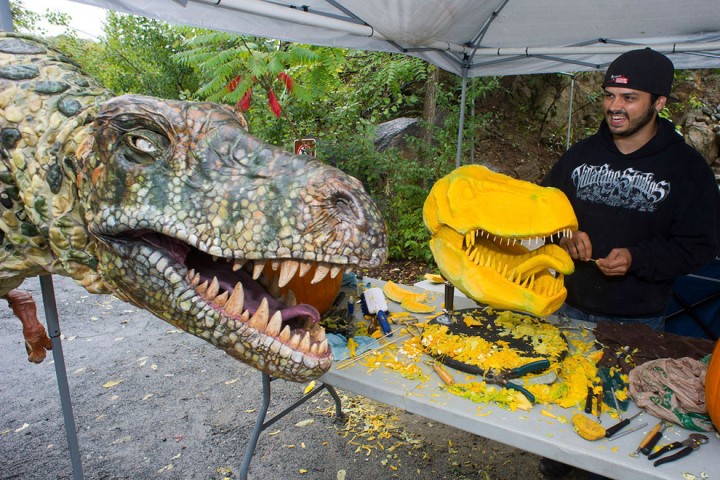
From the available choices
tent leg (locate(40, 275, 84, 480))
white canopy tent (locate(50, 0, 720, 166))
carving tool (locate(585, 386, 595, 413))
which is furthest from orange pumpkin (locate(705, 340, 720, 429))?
tent leg (locate(40, 275, 84, 480))

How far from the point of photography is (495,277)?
196 centimetres

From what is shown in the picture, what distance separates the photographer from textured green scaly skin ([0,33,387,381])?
119 centimetres

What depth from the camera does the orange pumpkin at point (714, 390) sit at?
1442 mm

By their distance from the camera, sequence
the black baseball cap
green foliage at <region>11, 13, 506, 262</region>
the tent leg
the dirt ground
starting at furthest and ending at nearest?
green foliage at <region>11, 13, 506, 262</region>, the dirt ground, the black baseball cap, the tent leg

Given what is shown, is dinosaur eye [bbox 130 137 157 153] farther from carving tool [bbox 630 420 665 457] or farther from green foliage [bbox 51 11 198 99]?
green foliage [bbox 51 11 198 99]

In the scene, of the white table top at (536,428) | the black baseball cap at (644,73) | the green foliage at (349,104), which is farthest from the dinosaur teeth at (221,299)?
the green foliage at (349,104)

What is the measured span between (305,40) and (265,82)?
349cm

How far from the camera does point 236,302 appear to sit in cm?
129

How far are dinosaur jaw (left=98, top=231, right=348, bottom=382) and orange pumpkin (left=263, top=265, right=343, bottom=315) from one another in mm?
494

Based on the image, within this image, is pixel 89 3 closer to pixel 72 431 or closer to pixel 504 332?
pixel 72 431

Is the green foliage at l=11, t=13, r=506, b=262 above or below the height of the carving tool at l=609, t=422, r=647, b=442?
above

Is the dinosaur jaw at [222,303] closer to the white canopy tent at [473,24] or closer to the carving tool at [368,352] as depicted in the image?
the carving tool at [368,352]

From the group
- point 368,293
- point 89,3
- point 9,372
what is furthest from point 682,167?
point 9,372

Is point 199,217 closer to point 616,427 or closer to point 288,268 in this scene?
point 288,268
